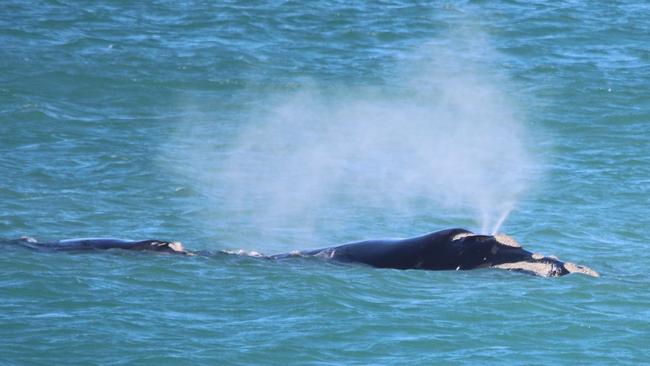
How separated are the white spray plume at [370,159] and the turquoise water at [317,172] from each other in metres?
0.08

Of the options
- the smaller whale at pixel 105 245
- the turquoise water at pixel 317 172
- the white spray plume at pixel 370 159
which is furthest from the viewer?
the white spray plume at pixel 370 159

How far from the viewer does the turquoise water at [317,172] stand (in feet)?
44.7

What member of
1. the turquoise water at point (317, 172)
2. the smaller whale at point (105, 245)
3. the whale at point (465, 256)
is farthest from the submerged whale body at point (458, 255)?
the smaller whale at point (105, 245)

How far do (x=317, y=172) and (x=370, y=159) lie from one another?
1326 millimetres

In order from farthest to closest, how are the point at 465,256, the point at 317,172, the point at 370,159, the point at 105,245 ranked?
the point at 370,159 < the point at 317,172 < the point at 105,245 < the point at 465,256

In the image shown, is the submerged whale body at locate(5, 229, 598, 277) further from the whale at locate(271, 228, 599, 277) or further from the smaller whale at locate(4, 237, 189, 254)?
the smaller whale at locate(4, 237, 189, 254)

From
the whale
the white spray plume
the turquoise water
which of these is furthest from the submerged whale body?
the white spray plume

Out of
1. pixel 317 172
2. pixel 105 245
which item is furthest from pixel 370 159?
pixel 105 245

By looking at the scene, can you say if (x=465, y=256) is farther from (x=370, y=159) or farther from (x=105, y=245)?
(x=370, y=159)

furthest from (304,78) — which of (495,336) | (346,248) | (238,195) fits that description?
(495,336)

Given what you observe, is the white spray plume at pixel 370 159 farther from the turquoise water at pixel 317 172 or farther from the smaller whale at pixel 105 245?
the smaller whale at pixel 105 245

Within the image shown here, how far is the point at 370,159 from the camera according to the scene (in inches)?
1017

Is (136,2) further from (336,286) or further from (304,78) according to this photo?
(336,286)

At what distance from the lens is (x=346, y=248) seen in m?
16.6
